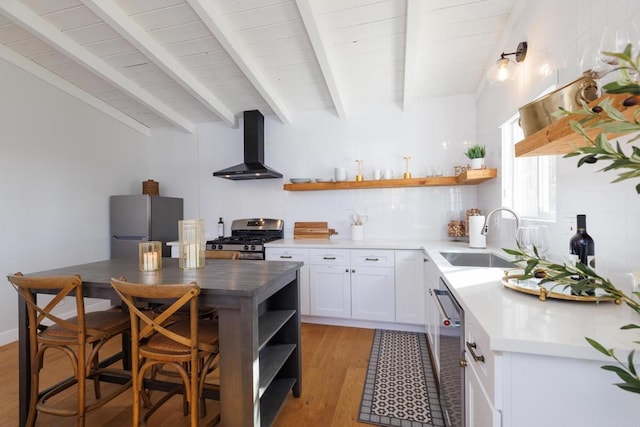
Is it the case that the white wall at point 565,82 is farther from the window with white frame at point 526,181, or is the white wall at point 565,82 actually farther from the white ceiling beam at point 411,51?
the white ceiling beam at point 411,51

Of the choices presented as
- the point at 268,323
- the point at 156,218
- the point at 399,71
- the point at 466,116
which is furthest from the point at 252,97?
the point at 268,323

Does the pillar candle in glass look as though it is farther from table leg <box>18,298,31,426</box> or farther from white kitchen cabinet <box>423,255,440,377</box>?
white kitchen cabinet <box>423,255,440,377</box>

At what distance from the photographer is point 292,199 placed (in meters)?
4.12

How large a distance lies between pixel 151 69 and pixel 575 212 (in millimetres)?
3965

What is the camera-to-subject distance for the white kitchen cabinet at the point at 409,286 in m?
3.00

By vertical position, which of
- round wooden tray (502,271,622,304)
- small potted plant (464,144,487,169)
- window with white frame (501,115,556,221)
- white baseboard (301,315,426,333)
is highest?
small potted plant (464,144,487,169)

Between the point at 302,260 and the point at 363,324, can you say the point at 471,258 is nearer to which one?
the point at 363,324

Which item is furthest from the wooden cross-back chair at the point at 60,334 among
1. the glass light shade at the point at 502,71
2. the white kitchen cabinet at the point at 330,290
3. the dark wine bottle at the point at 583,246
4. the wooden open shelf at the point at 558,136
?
the glass light shade at the point at 502,71

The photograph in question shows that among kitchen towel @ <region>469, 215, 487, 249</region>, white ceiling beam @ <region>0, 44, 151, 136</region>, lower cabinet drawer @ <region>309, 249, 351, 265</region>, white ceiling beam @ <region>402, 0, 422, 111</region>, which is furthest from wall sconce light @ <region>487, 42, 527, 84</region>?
white ceiling beam @ <region>0, 44, 151, 136</region>

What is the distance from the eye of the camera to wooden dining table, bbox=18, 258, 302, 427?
56.2 inches

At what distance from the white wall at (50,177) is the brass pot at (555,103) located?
4.38 metres

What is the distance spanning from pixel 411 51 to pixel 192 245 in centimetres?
244

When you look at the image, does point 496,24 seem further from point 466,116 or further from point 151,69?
point 151,69

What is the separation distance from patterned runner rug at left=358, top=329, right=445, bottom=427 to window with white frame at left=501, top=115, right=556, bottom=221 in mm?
1403
